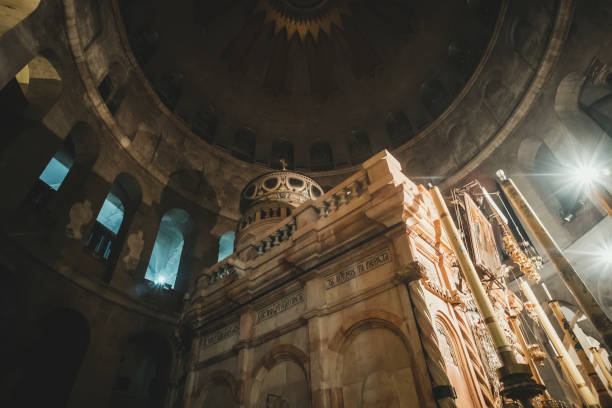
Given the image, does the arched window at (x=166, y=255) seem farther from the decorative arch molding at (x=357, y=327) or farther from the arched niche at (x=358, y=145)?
the decorative arch molding at (x=357, y=327)

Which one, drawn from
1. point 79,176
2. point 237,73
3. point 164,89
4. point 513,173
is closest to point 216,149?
point 164,89

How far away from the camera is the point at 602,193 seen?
3.45m

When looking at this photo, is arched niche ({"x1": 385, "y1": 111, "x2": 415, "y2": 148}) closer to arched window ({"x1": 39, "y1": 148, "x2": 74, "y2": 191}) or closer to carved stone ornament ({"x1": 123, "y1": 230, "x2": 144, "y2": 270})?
carved stone ornament ({"x1": 123, "y1": 230, "x2": 144, "y2": 270})

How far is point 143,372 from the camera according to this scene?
13633mm

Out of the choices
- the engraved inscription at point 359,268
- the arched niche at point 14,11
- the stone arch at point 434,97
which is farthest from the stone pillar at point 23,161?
the stone arch at point 434,97

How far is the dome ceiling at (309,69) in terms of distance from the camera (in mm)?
→ 18828

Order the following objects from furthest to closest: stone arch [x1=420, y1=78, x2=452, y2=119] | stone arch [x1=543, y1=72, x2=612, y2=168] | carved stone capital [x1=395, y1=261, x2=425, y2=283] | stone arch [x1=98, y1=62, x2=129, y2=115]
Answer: stone arch [x1=420, y1=78, x2=452, y2=119] → stone arch [x1=98, y1=62, x2=129, y2=115] → stone arch [x1=543, y1=72, x2=612, y2=168] → carved stone capital [x1=395, y1=261, x2=425, y2=283]

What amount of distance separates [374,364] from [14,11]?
1205 cm

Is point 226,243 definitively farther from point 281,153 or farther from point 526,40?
point 526,40

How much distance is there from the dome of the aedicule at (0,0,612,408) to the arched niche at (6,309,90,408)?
2.6 inches

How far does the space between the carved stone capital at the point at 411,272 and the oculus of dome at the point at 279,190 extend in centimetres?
771

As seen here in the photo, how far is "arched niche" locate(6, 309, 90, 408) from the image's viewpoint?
1044 centimetres

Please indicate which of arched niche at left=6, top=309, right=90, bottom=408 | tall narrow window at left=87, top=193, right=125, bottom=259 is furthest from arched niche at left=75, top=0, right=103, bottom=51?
arched niche at left=6, top=309, right=90, bottom=408

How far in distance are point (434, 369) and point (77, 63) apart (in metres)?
14.9
